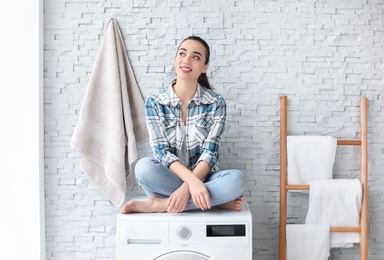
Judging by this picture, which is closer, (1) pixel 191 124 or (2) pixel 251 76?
(1) pixel 191 124

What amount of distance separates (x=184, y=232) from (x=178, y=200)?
0.11 meters

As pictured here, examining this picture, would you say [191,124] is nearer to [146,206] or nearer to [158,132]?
[158,132]

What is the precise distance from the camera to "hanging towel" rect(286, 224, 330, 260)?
1.84m

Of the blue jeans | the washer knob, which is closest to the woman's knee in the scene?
the blue jeans

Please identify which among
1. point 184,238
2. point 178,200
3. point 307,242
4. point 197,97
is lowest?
point 307,242

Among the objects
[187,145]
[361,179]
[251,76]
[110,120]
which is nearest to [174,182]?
[187,145]

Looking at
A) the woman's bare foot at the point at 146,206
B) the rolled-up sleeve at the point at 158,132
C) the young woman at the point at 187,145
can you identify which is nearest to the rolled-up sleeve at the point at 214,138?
the young woman at the point at 187,145

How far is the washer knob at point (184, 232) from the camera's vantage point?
4.75 feet

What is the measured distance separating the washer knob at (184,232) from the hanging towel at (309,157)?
2.06 feet

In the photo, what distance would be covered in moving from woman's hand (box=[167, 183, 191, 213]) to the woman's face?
467mm

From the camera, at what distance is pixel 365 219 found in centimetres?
185

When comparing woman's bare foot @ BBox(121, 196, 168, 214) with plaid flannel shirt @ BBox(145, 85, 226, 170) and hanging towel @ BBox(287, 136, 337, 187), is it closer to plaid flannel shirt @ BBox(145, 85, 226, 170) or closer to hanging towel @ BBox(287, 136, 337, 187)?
plaid flannel shirt @ BBox(145, 85, 226, 170)

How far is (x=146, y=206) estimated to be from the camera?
1.51m

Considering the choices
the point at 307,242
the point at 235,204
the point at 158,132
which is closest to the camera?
the point at 235,204
